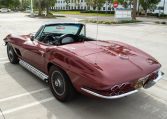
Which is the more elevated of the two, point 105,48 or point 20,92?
point 105,48

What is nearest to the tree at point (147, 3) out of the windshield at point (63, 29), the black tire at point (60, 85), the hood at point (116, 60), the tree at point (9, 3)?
the windshield at point (63, 29)

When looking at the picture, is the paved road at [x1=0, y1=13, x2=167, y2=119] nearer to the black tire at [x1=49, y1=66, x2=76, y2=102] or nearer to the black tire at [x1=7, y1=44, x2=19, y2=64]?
the black tire at [x1=49, y1=66, x2=76, y2=102]

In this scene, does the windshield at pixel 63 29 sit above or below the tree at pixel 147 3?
below

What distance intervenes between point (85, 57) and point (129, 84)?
0.81 metres

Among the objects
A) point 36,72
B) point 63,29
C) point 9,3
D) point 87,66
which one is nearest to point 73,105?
point 87,66

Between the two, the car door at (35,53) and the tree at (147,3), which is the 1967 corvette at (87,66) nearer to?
the car door at (35,53)

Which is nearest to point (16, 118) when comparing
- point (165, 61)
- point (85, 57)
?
point (85, 57)

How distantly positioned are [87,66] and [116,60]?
1.83 ft

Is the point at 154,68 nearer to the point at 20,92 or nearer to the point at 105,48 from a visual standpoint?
the point at 105,48

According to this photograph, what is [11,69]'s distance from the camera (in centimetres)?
597

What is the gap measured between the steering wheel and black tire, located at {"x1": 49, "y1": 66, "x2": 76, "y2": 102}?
662mm

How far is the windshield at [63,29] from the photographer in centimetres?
514

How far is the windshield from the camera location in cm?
514

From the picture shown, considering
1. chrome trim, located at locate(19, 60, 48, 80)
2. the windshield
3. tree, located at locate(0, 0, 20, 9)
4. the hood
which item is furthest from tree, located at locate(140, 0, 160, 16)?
tree, located at locate(0, 0, 20, 9)
